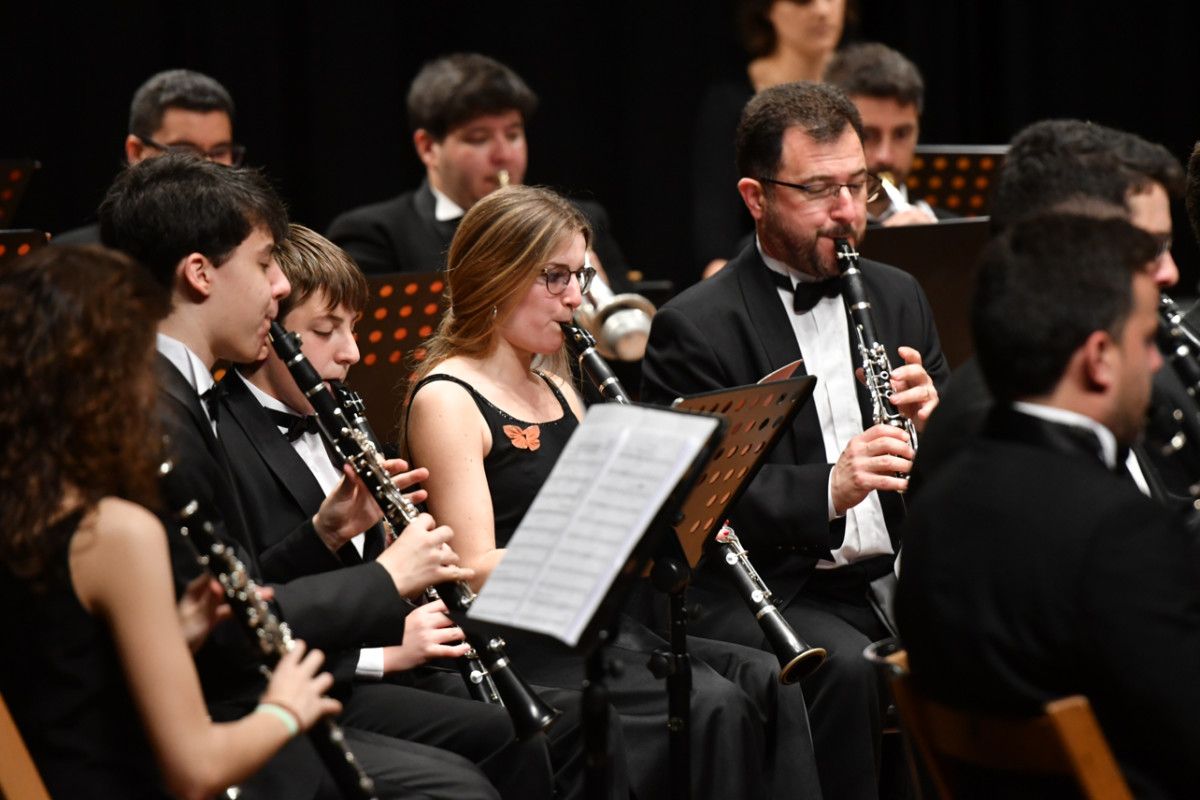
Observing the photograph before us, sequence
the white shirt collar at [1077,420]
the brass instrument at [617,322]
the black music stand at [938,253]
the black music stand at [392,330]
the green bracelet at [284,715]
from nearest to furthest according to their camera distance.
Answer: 1. the white shirt collar at [1077,420]
2. the green bracelet at [284,715]
3. the black music stand at [392,330]
4. the black music stand at [938,253]
5. the brass instrument at [617,322]

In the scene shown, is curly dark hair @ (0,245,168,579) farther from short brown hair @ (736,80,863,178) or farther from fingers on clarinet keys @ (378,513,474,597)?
short brown hair @ (736,80,863,178)

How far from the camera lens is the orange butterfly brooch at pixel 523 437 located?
3113mm

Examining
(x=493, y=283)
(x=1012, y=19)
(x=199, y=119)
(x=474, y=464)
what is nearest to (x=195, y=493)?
(x=474, y=464)

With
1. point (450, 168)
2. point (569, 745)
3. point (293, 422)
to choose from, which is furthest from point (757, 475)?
point (450, 168)

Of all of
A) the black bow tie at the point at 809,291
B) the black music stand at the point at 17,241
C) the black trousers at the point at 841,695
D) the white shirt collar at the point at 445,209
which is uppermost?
the black music stand at the point at 17,241

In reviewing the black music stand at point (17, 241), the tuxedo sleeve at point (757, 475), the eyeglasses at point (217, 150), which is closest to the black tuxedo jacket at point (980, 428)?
the tuxedo sleeve at point (757, 475)

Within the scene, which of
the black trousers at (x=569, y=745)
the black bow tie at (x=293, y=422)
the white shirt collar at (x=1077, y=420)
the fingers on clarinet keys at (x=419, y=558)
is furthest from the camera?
the black bow tie at (x=293, y=422)

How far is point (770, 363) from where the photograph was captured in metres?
3.37

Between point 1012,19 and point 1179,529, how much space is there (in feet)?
15.3

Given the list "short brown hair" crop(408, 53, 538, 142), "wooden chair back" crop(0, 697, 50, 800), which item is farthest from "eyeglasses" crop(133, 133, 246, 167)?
"wooden chair back" crop(0, 697, 50, 800)

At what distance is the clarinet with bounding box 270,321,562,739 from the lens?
2623 mm

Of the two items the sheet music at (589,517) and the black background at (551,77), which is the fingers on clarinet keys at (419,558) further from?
the black background at (551,77)

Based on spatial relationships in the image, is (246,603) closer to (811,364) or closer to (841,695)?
(841,695)

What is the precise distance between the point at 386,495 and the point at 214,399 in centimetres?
43
